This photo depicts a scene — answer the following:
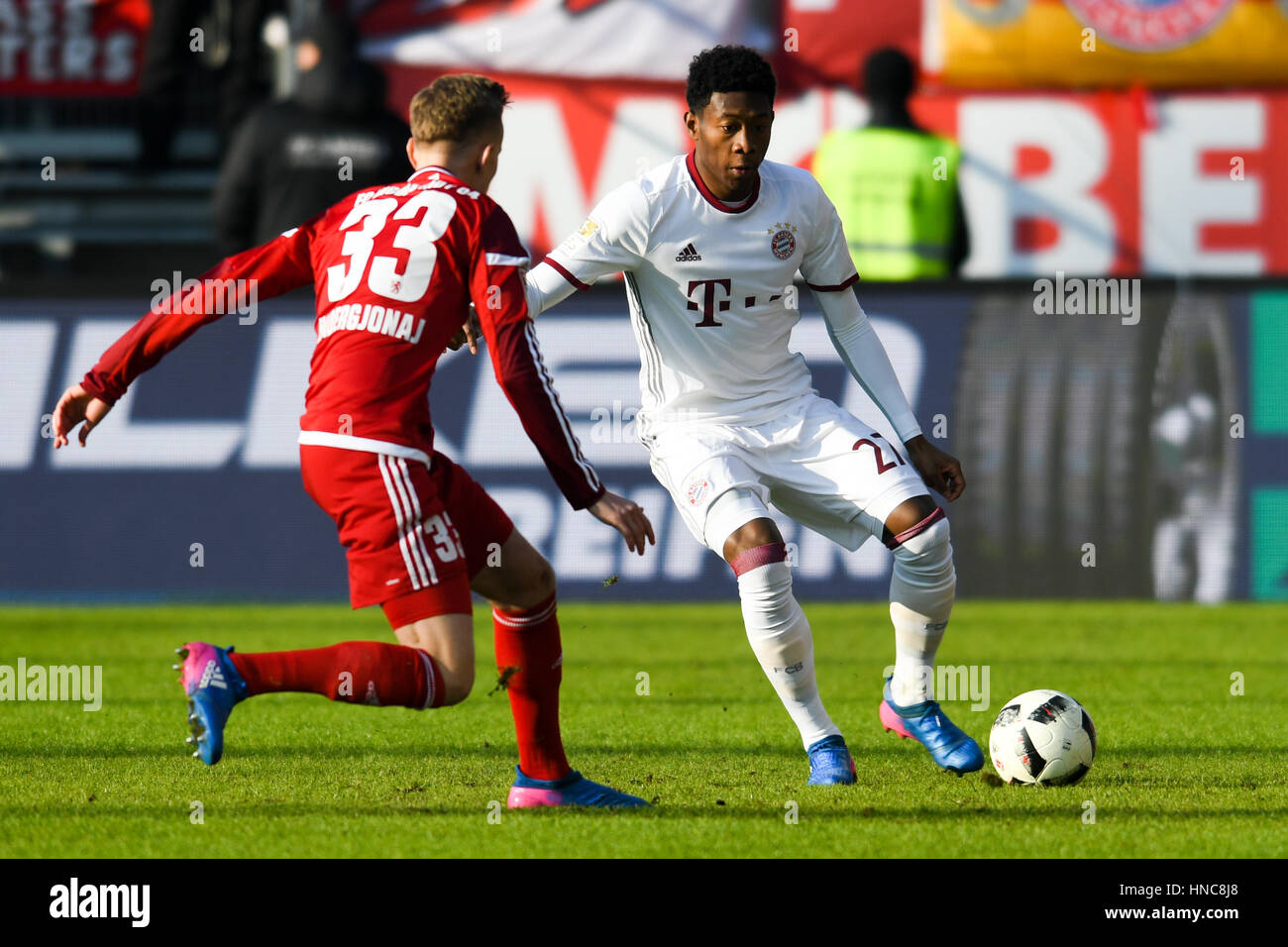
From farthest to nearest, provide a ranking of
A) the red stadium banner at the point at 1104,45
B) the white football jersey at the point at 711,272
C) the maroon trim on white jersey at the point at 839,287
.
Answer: the red stadium banner at the point at 1104,45
the maroon trim on white jersey at the point at 839,287
the white football jersey at the point at 711,272

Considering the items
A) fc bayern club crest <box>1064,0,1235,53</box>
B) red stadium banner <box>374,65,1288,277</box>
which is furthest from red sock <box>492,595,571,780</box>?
fc bayern club crest <box>1064,0,1235,53</box>

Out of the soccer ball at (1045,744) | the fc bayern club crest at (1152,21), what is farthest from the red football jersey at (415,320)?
the fc bayern club crest at (1152,21)

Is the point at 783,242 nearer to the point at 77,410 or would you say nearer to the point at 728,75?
the point at 728,75

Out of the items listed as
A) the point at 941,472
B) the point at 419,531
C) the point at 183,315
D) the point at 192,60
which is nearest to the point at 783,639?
the point at 941,472

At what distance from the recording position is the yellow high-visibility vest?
1077 centimetres

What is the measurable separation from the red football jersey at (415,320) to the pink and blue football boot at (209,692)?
630 millimetres

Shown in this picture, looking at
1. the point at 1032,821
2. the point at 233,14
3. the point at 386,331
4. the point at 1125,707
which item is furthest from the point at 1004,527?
the point at 233,14

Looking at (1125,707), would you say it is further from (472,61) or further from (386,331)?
(472,61)

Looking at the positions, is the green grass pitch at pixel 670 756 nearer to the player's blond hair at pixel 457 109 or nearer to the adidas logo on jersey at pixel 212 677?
the adidas logo on jersey at pixel 212 677

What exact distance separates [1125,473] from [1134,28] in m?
6.25

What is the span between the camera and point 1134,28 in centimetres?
1512

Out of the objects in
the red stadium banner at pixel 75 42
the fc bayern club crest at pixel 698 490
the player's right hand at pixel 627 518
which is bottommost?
the player's right hand at pixel 627 518

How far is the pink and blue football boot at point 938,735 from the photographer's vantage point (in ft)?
18.5
